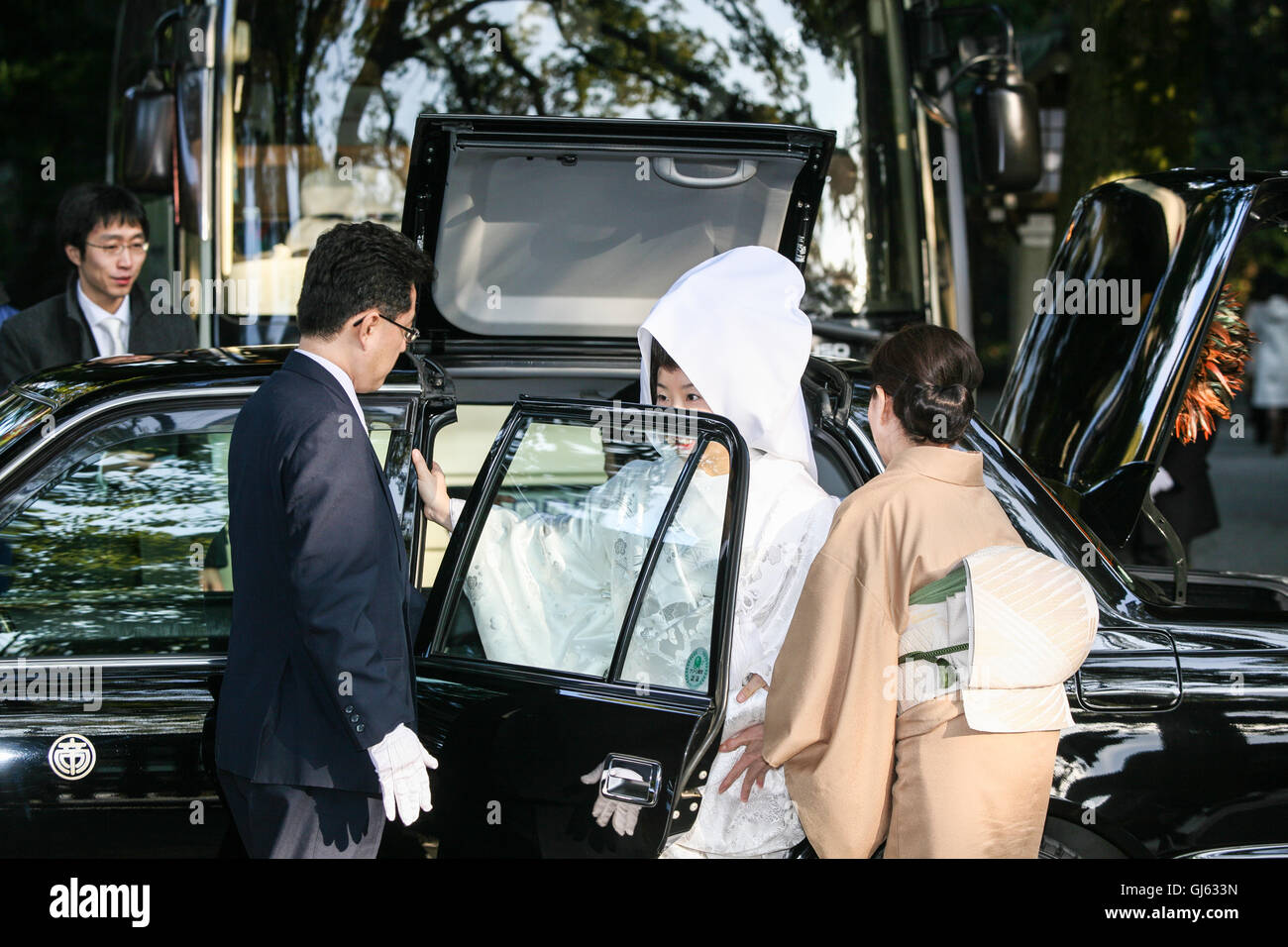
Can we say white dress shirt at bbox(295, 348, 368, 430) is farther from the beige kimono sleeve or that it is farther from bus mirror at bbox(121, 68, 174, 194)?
bus mirror at bbox(121, 68, 174, 194)

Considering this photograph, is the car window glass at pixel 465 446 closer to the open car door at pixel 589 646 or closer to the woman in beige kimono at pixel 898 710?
the open car door at pixel 589 646

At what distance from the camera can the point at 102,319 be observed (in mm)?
4570

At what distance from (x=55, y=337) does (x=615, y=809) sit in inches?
115

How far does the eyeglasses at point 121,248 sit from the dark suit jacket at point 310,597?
2269mm

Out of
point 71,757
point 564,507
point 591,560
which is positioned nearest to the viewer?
point 71,757

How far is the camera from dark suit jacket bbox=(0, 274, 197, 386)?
4.48m

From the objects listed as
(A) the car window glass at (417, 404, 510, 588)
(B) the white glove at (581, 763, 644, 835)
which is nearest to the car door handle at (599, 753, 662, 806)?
(B) the white glove at (581, 763, 644, 835)

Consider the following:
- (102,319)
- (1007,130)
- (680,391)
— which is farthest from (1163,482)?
(102,319)

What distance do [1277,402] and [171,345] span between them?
489 inches

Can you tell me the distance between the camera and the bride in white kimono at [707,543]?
8.70ft

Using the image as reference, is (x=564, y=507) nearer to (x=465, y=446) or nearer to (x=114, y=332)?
(x=465, y=446)

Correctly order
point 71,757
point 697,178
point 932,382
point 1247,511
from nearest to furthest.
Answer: point 932,382 → point 71,757 → point 697,178 → point 1247,511

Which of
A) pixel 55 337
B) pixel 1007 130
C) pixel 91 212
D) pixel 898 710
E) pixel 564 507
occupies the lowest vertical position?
pixel 898 710
